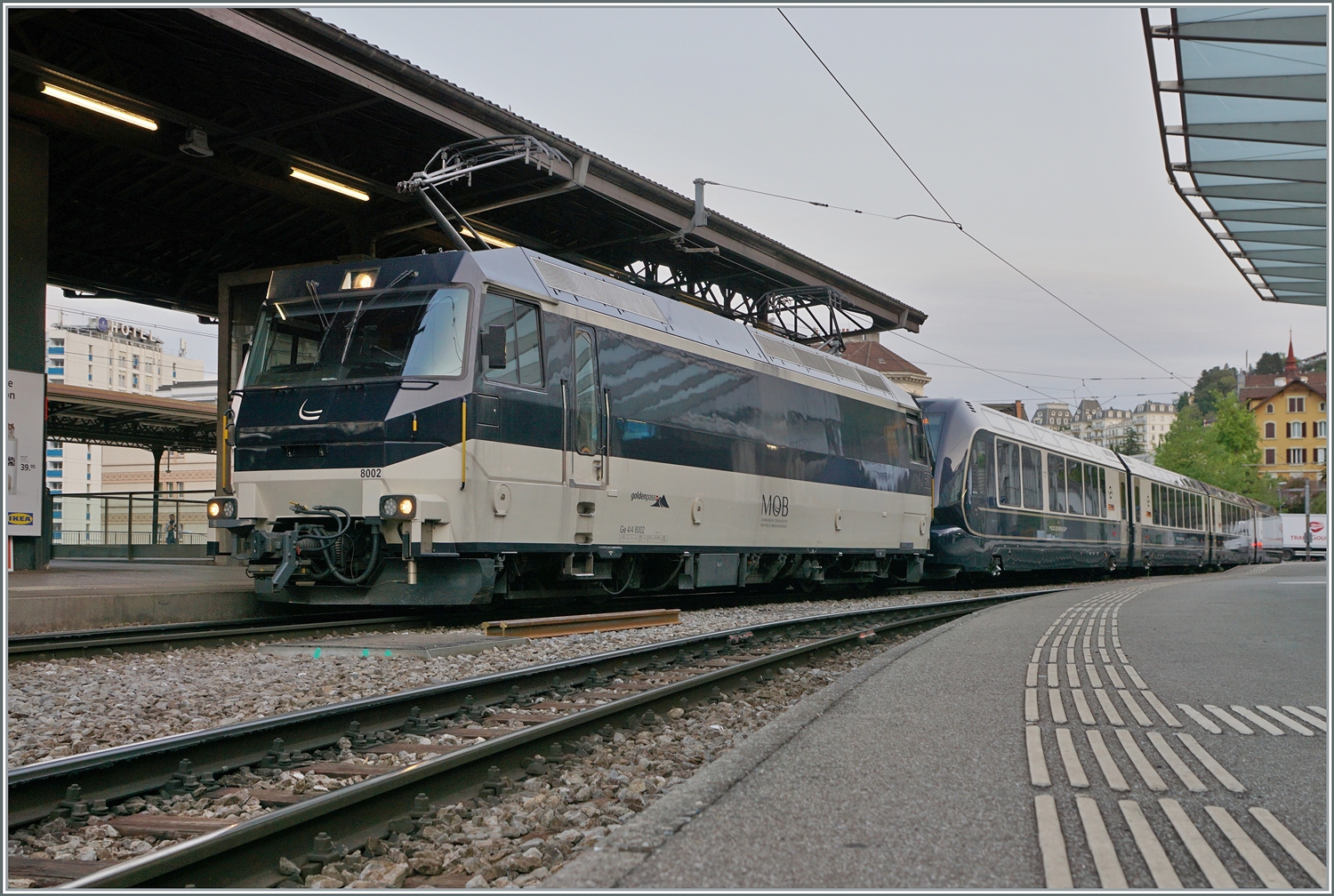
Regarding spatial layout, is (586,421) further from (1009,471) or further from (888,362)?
(888,362)

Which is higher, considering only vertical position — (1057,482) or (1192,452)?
(1192,452)

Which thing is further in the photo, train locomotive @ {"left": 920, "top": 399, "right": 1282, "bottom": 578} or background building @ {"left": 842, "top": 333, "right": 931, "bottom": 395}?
background building @ {"left": 842, "top": 333, "right": 931, "bottom": 395}

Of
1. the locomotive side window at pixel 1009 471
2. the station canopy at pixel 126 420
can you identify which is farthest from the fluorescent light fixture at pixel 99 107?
the locomotive side window at pixel 1009 471

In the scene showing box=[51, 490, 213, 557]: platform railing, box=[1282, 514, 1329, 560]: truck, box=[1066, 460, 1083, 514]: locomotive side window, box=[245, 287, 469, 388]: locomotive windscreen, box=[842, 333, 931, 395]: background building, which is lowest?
box=[1282, 514, 1329, 560]: truck

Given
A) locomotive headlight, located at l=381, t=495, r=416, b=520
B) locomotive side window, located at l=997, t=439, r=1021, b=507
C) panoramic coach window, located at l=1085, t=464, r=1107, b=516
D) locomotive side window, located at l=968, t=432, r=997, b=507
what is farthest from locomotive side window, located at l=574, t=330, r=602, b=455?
panoramic coach window, located at l=1085, t=464, r=1107, b=516

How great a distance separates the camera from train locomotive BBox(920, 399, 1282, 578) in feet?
70.2

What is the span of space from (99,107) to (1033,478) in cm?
1885

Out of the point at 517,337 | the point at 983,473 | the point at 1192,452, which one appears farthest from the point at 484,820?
the point at 1192,452

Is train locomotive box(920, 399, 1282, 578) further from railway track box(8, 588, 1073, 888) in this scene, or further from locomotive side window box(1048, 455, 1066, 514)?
railway track box(8, 588, 1073, 888)

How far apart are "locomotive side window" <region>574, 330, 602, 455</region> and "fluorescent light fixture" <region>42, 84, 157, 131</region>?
6.06 metres

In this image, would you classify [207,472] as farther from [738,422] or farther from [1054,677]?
[1054,677]

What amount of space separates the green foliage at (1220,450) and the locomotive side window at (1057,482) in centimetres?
5296

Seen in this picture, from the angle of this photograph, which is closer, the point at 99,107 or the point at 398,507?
the point at 398,507

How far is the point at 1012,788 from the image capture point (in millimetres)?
4793
